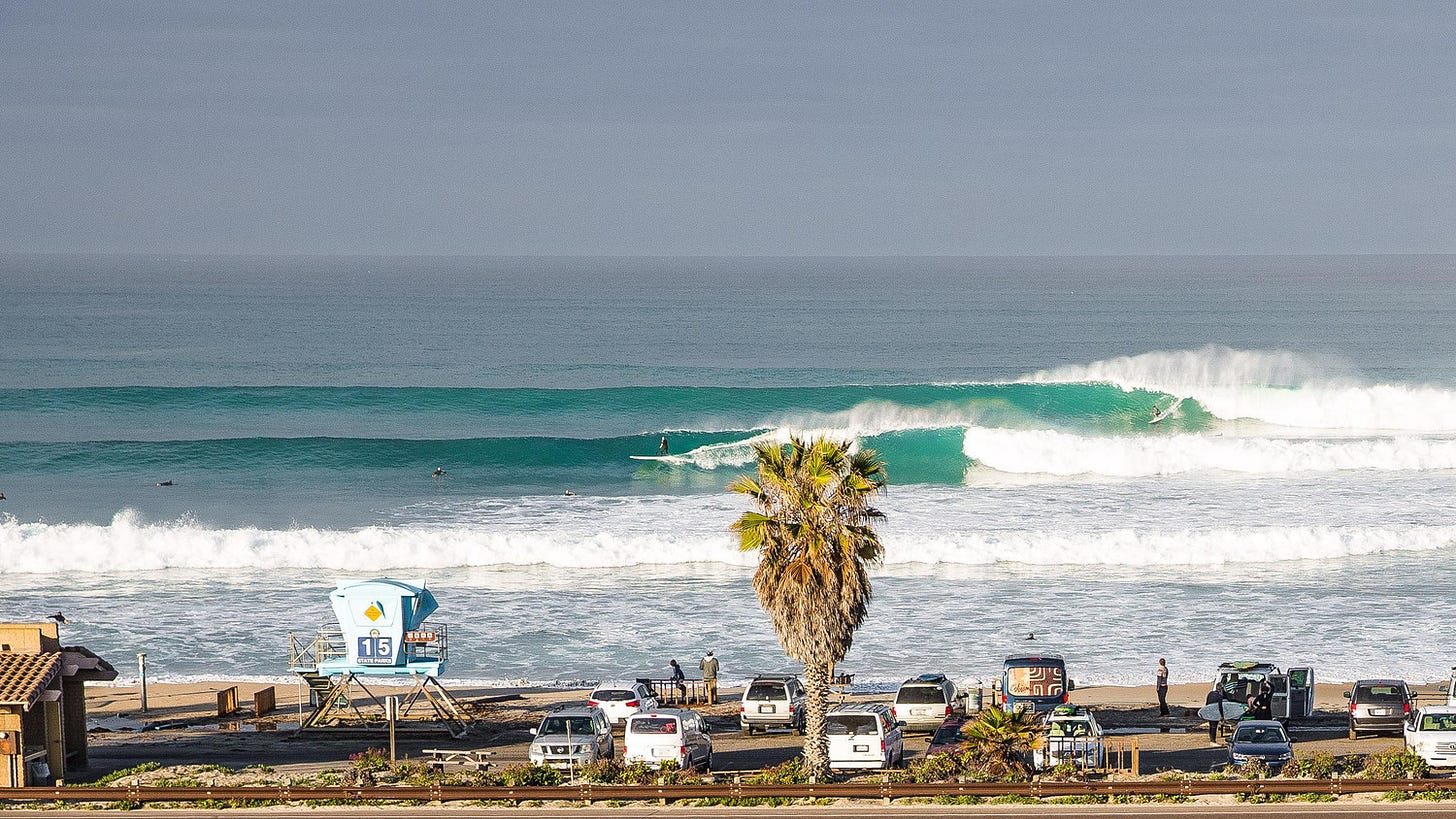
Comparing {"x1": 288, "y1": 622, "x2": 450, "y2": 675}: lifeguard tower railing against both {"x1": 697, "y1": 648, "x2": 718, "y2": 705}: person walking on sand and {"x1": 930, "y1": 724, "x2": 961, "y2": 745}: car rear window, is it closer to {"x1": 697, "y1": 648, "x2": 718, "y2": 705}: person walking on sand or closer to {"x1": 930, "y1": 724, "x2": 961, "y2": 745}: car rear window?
{"x1": 697, "y1": 648, "x2": 718, "y2": 705}: person walking on sand

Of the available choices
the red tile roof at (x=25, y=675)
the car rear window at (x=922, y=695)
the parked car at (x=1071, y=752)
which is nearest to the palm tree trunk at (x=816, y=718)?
the parked car at (x=1071, y=752)

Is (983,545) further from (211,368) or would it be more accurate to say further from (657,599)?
(211,368)

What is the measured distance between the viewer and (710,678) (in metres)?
29.9

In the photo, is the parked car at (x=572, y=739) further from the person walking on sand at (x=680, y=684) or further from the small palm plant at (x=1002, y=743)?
the small palm plant at (x=1002, y=743)

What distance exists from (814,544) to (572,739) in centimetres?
512

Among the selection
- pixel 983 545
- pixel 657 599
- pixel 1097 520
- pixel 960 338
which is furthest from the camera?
pixel 960 338

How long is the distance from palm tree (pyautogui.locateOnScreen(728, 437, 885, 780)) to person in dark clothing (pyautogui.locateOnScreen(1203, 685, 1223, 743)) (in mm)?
7494

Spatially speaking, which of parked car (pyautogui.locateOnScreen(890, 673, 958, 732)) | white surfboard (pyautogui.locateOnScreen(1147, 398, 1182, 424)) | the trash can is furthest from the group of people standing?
white surfboard (pyautogui.locateOnScreen(1147, 398, 1182, 424))

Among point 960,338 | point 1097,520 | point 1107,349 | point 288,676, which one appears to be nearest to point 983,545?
point 1097,520

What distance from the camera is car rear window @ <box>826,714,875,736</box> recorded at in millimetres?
23828

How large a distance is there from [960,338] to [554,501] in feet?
239

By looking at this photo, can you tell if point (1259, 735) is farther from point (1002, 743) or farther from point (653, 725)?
point (653, 725)

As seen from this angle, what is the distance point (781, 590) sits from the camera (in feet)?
72.1

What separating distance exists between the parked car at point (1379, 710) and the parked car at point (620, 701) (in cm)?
1132
